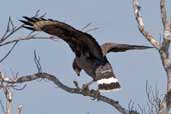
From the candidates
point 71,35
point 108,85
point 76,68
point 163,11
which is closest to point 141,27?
point 163,11

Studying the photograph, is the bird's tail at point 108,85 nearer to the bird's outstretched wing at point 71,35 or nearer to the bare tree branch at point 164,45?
the bird's outstretched wing at point 71,35

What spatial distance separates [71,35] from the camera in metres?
7.80

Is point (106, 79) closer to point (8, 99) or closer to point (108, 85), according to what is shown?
point (108, 85)

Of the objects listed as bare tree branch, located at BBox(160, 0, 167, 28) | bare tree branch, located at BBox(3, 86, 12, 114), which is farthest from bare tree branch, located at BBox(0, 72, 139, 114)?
bare tree branch, located at BBox(160, 0, 167, 28)

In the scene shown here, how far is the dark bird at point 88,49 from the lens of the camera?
7301mm

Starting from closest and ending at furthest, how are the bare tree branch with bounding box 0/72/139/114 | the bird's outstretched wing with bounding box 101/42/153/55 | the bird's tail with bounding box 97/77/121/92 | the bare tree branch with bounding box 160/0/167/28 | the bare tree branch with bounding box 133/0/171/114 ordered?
the bare tree branch with bounding box 133/0/171/114, the bare tree branch with bounding box 160/0/167/28, the bare tree branch with bounding box 0/72/139/114, the bird's tail with bounding box 97/77/121/92, the bird's outstretched wing with bounding box 101/42/153/55

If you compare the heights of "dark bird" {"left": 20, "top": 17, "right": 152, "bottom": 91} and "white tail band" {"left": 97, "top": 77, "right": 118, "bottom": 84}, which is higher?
"dark bird" {"left": 20, "top": 17, "right": 152, "bottom": 91}

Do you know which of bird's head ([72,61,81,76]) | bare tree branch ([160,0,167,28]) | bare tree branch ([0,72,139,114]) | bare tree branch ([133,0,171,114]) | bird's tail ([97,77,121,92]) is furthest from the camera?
bird's head ([72,61,81,76])

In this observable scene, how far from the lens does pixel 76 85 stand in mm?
6758

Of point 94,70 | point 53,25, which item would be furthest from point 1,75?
point 94,70

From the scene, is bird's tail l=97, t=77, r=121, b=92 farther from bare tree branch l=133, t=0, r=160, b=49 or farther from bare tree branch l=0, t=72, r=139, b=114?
bare tree branch l=133, t=0, r=160, b=49

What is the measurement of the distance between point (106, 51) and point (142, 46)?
1.86 ft

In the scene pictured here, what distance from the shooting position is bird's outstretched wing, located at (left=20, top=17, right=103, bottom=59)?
7.41 metres

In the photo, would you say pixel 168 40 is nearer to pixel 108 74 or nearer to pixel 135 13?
pixel 135 13
